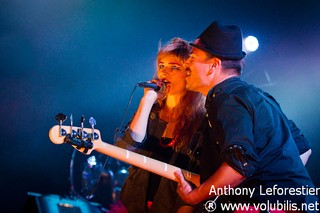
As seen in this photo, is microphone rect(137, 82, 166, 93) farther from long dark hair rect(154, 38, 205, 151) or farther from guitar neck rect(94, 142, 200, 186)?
guitar neck rect(94, 142, 200, 186)

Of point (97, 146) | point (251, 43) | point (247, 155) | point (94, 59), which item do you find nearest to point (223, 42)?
point (247, 155)

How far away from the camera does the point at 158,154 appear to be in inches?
140

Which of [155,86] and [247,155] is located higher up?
[155,86]

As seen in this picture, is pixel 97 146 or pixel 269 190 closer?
pixel 269 190

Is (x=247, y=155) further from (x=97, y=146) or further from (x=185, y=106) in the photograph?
(x=185, y=106)

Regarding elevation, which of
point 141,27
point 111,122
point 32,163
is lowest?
point 32,163

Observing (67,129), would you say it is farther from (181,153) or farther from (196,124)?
(196,124)

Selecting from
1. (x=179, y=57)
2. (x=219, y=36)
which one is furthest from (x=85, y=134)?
(x=179, y=57)

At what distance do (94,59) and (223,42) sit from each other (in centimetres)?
439

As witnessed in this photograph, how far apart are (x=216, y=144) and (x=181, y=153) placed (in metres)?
0.92

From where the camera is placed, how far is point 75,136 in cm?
265

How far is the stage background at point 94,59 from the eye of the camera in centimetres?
620

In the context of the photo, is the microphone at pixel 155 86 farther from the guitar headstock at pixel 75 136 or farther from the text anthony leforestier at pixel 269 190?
the text anthony leforestier at pixel 269 190

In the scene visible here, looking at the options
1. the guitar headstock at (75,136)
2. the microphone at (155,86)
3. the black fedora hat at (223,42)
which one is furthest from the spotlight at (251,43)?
the guitar headstock at (75,136)
